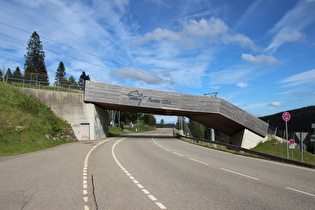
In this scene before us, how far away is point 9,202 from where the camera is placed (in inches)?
209

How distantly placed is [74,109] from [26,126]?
953cm

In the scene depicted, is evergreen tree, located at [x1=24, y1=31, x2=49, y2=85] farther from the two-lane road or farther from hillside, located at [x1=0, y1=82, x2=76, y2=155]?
the two-lane road

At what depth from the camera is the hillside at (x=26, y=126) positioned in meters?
A: 16.5

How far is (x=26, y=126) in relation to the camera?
19.5 meters

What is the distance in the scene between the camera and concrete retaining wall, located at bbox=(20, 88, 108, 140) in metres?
27.9

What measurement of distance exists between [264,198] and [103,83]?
2684 centimetres

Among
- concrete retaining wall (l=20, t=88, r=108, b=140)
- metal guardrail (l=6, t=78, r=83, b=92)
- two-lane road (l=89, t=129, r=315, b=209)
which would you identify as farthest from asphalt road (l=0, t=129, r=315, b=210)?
metal guardrail (l=6, t=78, r=83, b=92)

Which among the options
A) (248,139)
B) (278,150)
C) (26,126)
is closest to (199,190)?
(26,126)

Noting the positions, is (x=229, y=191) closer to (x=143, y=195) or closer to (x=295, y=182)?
(x=143, y=195)

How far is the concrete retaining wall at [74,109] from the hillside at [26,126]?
42.7 inches

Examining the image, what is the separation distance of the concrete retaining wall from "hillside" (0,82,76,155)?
1.08m

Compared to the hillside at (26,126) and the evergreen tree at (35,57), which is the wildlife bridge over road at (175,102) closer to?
the hillside at (26,126)

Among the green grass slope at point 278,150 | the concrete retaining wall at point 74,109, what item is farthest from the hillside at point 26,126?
the green grass slope at point 278,150

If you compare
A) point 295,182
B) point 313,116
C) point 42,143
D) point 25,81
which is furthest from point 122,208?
point 313,116
